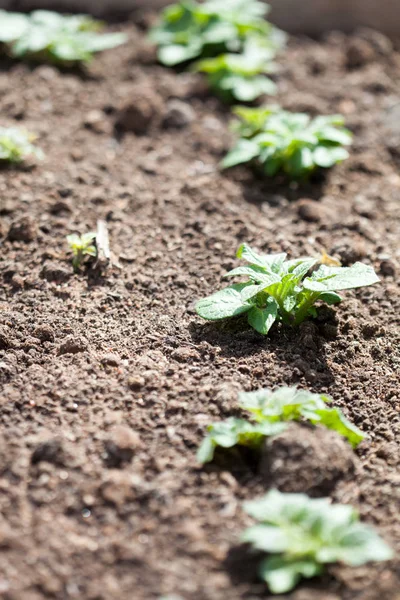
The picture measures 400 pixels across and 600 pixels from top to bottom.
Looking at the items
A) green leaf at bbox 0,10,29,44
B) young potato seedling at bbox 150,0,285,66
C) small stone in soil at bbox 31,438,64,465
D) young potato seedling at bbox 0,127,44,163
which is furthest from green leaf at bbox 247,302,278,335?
green leaf at bbox 0,10,29,44

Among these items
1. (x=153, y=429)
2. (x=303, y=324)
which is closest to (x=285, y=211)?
(x=303, y=324)

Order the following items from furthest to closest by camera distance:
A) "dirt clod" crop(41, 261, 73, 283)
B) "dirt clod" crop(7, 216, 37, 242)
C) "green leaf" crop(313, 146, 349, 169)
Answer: "green leaf" crop(313, 146, 349, 169)
"dirt clod" crop(7, 216, 37, 242)
"dirt clod" crop(41, 261, 73, 283)

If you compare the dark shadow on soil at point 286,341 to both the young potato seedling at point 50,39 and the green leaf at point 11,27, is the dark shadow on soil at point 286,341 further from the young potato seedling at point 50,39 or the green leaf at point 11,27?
the green leaf at point 11,27

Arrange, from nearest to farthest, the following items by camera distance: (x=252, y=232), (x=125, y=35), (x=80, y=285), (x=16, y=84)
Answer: (x=80, y=285), (x=252, y=232), (x=16, y=84), (x=125, y=35)

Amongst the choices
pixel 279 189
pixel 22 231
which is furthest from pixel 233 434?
pixel 279 189

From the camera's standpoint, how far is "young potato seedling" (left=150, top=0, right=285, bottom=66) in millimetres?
4488

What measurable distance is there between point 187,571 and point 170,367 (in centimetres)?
79

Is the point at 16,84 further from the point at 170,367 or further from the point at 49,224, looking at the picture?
the point at 170,367

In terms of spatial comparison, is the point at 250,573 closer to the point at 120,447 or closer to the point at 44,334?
the point at 120,447

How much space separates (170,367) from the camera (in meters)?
2.54

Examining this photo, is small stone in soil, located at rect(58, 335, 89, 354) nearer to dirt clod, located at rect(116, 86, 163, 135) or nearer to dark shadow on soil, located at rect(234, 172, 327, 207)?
dark shadow on soil, located at rect(234, 172, 327, 207)

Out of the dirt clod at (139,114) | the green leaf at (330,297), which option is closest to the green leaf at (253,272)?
the green leaf at (330,297)

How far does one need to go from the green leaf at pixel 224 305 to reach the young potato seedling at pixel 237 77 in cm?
179

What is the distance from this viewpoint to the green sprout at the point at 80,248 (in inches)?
119
